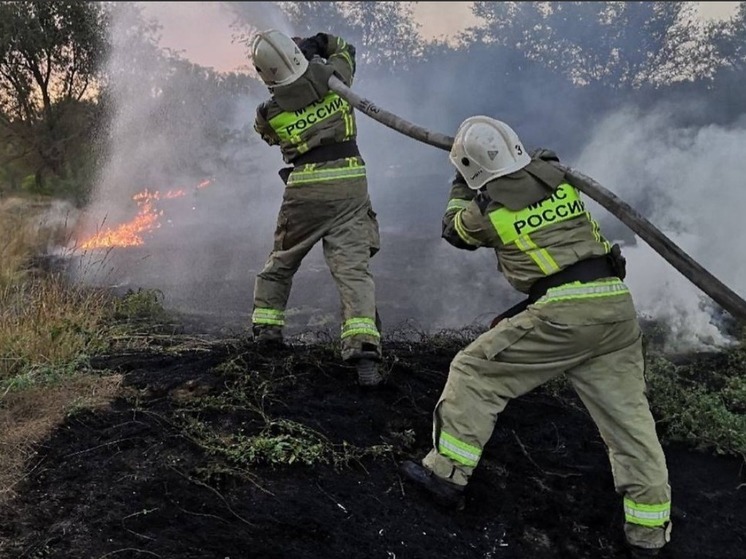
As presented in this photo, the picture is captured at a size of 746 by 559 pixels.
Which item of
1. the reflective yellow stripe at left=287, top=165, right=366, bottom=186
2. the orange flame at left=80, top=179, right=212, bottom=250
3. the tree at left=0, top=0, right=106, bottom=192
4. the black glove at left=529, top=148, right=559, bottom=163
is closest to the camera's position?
the black glove at left=529, top=148, right=559, bottom=163

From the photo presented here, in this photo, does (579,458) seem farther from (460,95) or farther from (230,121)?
(230,121)

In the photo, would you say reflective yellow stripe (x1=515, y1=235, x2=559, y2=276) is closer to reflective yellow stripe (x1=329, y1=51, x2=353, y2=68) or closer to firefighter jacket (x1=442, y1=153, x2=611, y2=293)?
firefighter jacket (x1=442, y1=153, x2=611, y2=293)

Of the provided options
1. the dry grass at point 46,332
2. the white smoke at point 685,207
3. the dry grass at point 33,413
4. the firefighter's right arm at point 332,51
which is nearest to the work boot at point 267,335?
the dry grass at point 33,413

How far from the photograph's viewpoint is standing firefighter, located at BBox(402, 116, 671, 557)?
3062 millimetres

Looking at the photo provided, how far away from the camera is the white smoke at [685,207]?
6.09 meters

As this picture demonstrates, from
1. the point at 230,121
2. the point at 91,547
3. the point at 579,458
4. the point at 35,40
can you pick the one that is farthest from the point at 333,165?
the point at 230,121

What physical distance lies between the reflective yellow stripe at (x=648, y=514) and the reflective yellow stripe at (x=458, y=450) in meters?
0.73

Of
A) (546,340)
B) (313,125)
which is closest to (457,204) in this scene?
(546,340)

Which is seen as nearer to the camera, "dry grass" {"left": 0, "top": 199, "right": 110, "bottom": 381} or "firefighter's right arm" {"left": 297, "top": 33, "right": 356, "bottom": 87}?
"dry grass" {"left": 0, "top": 199, "right": 110, "bottom": 381}

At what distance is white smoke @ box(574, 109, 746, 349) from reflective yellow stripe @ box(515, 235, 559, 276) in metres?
3.14

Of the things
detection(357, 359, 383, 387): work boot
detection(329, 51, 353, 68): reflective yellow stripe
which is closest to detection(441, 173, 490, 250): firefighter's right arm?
detection(357, 359, 383, 387): work boot

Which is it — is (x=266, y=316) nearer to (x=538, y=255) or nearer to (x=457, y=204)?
(x=457, y=204)

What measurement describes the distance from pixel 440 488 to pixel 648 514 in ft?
3.07

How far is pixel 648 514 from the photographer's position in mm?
2998
